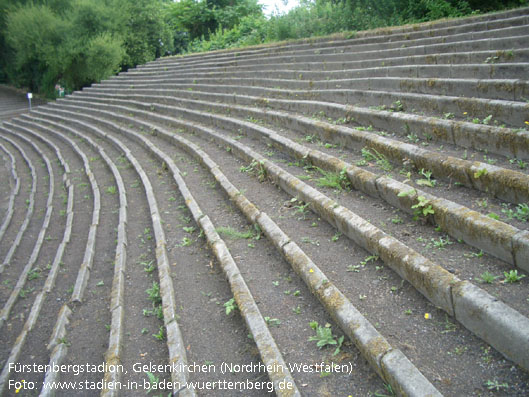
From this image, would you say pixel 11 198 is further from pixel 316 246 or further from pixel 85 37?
pixel 85 37

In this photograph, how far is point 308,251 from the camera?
12.6 ft

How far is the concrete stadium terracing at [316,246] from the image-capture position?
2611 millimetres

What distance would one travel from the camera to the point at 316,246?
3.93 metres

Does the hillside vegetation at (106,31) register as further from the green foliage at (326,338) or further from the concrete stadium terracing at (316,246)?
the green foliage at (326,338)

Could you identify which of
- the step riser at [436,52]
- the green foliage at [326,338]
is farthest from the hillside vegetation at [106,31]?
the green foliage at [326,338]

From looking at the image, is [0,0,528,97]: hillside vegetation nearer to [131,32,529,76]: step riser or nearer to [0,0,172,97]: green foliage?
[0,0,172,97]: green foliage

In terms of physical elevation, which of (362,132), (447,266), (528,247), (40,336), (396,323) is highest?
(362,132)

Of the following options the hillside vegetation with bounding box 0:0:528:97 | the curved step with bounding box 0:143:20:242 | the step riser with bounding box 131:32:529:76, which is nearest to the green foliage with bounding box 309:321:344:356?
the step riser with bounding box 131:32:529:76

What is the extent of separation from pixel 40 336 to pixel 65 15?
93.9 feet

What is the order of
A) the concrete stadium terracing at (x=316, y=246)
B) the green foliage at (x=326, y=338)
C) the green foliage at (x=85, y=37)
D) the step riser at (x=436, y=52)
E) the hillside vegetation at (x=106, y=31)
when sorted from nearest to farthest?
the concrete stadium terracing at (x=316, y=246), the green foliage at (x=326, y=338), the step riser at (x=436, y=52), the hillside vegetation at (x=106, y=31), the green foliage at (x=85, y=37)

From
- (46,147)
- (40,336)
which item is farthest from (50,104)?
(40,336)

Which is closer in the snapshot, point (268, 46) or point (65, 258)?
point (65, 258)

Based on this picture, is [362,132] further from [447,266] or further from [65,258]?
[65,258]

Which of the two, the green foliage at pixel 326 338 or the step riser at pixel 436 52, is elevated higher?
the step riser at pixel 436 52
